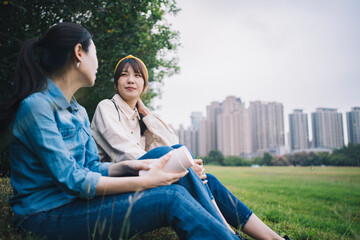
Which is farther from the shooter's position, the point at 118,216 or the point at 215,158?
the point at 215,158

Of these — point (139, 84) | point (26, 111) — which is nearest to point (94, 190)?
point (26, 111)

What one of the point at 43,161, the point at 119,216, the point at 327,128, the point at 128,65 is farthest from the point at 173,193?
the point at 327,128

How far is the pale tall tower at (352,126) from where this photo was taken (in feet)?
123

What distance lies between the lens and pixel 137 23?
5.84 m

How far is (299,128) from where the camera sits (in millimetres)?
51750

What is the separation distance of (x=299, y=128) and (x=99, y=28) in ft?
176

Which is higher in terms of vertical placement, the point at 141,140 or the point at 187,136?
the point at 187,136

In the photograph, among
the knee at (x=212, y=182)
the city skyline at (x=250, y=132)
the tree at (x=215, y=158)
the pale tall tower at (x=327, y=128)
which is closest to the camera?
the knee at (x=212, y=182)

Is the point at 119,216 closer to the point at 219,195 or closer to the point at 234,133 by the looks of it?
the point at 219,195

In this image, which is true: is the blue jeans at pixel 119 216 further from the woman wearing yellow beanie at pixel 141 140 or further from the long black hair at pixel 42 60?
the long black hair at pixel 42 60

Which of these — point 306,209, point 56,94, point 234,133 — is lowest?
point 306,209

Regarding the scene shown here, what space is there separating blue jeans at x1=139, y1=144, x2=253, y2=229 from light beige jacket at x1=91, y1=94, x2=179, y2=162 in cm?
37

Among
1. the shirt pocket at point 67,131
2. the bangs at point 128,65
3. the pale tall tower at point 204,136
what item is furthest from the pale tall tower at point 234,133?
the shirt pocket at point 67,131

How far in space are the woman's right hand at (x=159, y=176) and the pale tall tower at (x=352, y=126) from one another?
4424 cm
